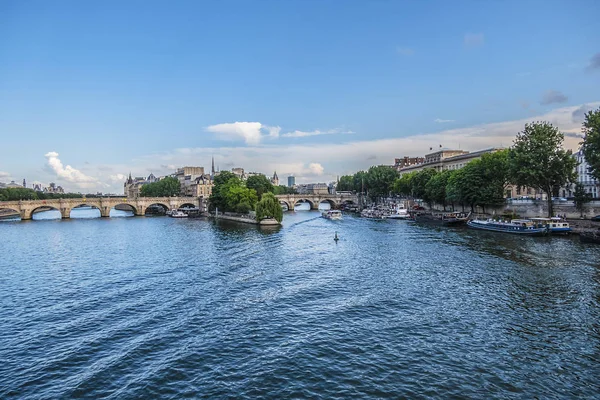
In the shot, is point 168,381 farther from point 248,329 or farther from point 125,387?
point 248,329

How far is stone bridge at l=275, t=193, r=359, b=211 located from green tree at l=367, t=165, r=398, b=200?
1560 cm

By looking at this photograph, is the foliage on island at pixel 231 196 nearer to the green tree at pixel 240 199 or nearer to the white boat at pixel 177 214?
the green tree at pixel 240 199

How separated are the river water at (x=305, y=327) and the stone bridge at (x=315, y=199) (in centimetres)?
12406

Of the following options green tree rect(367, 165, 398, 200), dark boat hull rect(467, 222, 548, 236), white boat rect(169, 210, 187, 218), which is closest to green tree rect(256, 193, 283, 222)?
dark boat hull rect(467, 222, 548, 236)

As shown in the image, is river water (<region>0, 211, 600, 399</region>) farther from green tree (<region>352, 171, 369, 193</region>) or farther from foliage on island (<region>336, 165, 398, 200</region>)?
green tree (<region>352, 171, 369, 193</region>)

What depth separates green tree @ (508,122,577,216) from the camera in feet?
231

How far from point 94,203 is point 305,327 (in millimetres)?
132045

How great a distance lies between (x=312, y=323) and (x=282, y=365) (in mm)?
5719

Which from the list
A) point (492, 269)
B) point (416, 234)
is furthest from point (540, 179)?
point (492, 269)

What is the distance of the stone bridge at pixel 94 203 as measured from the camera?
4924 inches

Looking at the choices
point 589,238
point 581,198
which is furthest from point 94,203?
point 589,238

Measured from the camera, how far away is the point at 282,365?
19.8 m

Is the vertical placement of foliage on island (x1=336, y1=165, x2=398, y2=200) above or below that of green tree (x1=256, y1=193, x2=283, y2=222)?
above

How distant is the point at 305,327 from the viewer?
24703 millimetres
